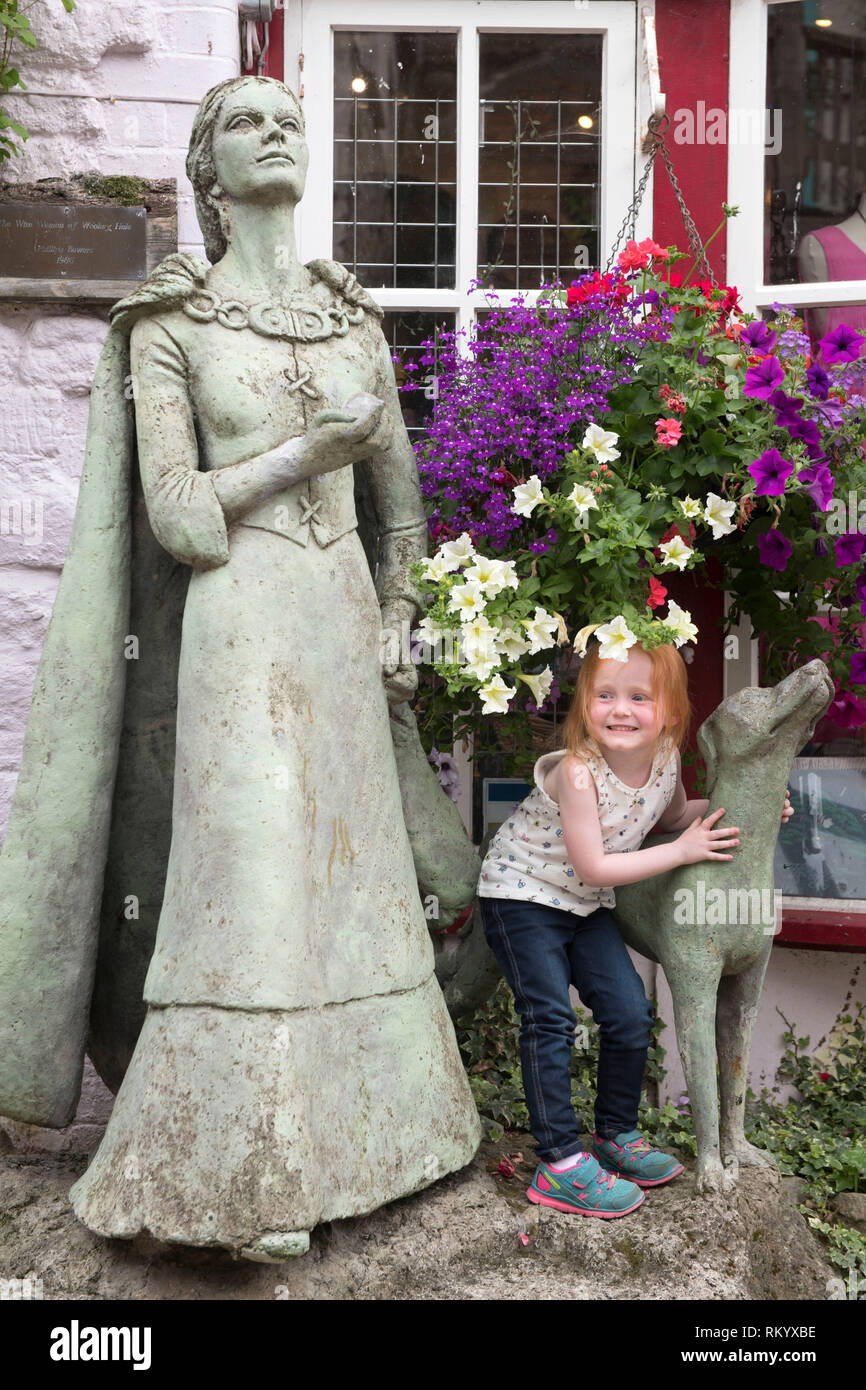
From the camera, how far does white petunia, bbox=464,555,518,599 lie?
2.82 m

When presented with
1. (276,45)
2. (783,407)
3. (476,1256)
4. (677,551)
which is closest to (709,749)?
(677,551)

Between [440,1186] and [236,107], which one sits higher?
[236,107]

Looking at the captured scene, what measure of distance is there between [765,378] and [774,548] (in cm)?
38

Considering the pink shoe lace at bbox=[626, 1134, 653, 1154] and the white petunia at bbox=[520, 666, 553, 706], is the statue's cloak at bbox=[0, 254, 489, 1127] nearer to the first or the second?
the white petunia at bbox=[520, 666, 553, 706]

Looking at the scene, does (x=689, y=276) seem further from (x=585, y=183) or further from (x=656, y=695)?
(x=656, y=695)

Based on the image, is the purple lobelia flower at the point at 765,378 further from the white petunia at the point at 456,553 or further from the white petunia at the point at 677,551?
the white petunia at the point at 456,553

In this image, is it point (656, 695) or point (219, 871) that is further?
point (656, 695)

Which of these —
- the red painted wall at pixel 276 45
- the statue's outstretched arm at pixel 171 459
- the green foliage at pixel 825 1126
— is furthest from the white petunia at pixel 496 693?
the red painted wall at pixel 276 45

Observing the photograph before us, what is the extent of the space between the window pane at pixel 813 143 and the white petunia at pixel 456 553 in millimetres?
1612

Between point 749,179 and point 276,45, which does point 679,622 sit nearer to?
point 749,179

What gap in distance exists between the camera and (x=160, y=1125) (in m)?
2.59

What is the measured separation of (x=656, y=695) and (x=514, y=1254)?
1082mm

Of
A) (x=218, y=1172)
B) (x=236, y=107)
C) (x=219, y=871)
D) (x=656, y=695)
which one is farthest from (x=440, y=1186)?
(x=236, y=107)

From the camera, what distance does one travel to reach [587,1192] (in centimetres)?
283
